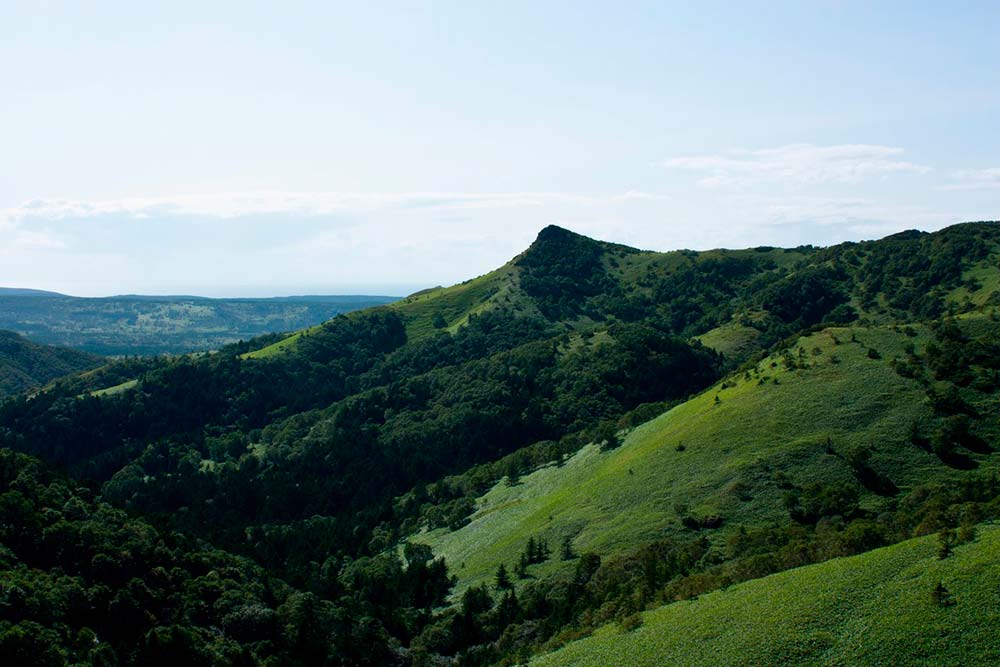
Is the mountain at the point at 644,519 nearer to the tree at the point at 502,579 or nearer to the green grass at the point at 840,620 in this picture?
the tree at the point at 502,579

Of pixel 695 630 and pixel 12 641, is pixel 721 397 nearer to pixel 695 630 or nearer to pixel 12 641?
pixel 695 630

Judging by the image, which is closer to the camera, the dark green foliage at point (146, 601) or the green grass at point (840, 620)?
the green grass at point (840, 620)

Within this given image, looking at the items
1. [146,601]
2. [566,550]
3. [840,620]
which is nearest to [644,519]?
Result: [566,550]

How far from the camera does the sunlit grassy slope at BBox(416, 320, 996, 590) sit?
294 feet

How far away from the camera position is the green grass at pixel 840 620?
142 ft

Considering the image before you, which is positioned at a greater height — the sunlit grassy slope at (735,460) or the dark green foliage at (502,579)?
the sunlit grassy slope at (735,460)

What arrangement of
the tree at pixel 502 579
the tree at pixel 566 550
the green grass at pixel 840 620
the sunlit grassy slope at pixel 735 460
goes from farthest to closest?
the tree at pixel 566 550 → the tree at pixel 502 579 → the sunlit grassy slope at pixel 735 460 → the green grass at pixel 840 620

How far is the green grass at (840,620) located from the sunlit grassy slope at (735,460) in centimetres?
2811

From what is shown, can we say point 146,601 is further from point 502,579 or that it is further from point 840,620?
point 840,620

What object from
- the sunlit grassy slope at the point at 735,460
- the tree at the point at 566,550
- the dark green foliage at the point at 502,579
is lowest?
the dark green foliage at the point at 502,579

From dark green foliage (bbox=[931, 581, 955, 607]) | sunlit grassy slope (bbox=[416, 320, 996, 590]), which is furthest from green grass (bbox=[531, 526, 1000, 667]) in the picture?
sunlit grassy slope (bbox=[416, 320, 996, 590])

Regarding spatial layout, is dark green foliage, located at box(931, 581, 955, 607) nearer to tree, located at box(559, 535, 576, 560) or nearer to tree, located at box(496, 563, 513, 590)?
tree, located at box(559, 535, 576, 560)

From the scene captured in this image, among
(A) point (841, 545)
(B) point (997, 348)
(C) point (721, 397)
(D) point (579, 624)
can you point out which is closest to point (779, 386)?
(C) point (721, 397)

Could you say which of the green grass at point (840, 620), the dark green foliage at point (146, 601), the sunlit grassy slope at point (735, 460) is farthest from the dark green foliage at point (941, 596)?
the dark green foliage at point (146, 601)
